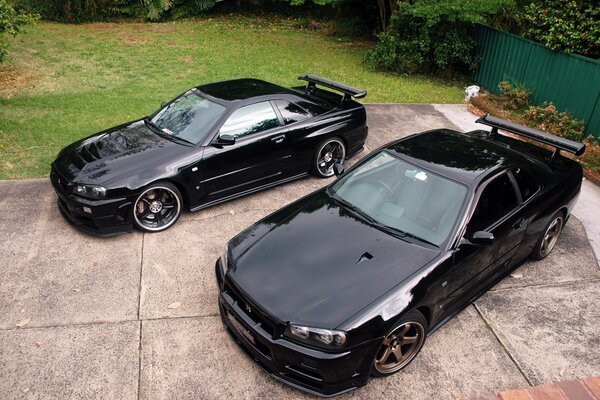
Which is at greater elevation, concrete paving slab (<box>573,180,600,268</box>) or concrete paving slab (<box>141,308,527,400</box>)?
concrete paving slab (<box>141,308,527,400</box>)

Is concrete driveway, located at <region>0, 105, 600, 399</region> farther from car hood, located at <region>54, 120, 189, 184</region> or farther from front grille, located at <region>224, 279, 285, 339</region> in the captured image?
car hood, located at <region>54, 120, 189, 184</region>

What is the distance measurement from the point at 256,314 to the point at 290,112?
3.78 meters

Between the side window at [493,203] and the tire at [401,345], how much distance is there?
997 mm

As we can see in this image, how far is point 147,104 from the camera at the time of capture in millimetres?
10023

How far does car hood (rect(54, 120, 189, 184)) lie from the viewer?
5.67 metres

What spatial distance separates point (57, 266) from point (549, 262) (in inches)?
226

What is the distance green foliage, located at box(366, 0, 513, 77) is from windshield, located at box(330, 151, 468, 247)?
801 centimetres

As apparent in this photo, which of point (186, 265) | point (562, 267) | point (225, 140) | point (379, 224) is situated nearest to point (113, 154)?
point (225, 140)

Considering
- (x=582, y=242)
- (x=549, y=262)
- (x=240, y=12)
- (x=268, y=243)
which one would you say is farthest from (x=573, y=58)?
(x=240, y=12)

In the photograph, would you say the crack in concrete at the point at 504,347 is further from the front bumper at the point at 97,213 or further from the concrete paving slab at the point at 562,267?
the front bumper at the point at 97,213

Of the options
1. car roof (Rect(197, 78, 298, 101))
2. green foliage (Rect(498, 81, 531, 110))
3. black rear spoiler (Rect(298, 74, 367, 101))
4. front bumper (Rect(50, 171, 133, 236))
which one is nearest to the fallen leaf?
front bumper (Rect(50, 171, 133, 236))

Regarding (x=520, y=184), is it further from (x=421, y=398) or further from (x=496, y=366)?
(x=421, y=398)

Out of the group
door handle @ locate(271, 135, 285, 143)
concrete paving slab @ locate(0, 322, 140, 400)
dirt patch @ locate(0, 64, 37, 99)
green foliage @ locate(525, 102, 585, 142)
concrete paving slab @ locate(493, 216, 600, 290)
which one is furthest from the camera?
dirt patch @ locate(0, 64, 37, 99)

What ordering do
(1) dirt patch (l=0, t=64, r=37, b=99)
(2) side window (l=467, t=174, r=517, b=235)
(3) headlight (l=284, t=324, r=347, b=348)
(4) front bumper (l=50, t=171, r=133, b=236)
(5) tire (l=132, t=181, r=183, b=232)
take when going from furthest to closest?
(1) dirt patch (l=0, t=64, r=37, b=99)
(5) tire (l=132, t=181, r=183, b=232)
(4) front bumper (l=50, t=171, r=133, b=236)
(2) side window (l=467, t=174, r=517, b=235)
(3) headlight (l=284, t=324, r=347, b=348)
